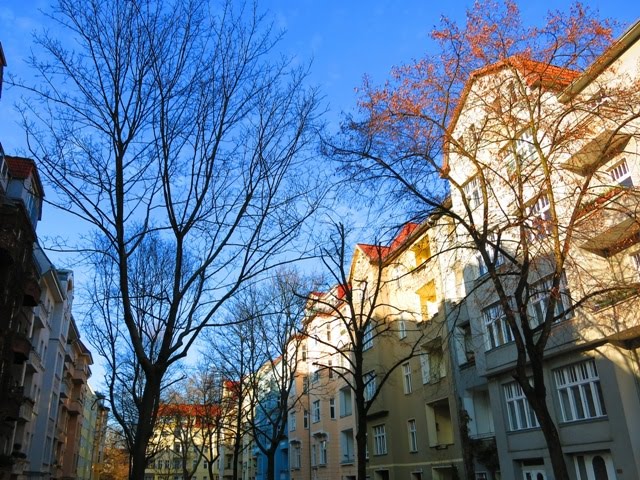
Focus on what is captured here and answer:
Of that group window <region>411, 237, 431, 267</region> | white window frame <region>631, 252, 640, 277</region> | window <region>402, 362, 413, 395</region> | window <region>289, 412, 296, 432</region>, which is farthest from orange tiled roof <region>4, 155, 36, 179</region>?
window <region>289, 412, 296, 432</region>

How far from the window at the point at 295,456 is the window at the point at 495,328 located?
102 feet

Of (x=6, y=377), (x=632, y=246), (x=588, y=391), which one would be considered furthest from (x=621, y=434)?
(x=6, y=377)

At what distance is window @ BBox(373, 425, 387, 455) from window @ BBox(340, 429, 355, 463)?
5.30 m

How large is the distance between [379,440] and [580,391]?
18252 mm

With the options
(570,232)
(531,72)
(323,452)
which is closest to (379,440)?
(323,452)

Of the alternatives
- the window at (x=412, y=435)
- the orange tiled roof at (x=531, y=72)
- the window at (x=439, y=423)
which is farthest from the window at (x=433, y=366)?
the orange tiled roof at (x=531, y=72)

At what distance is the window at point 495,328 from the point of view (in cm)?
2308

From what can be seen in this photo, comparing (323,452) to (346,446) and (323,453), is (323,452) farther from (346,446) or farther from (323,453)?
(346,446)

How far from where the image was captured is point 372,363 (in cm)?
3631

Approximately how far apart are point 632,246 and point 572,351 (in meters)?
4.07

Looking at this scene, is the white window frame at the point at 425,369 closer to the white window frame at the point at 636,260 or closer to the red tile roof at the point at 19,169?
the white window frame at the point at 636,260

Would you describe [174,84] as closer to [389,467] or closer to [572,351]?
[572,351]

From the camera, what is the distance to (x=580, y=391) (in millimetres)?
18938

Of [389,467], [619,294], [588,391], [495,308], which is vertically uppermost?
[495,308]
